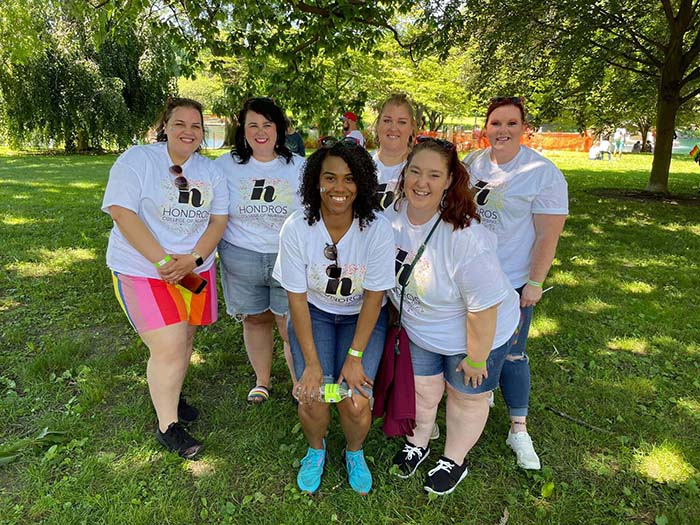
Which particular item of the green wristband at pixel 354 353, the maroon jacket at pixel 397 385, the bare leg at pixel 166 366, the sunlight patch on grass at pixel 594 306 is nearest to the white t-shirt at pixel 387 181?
the maroon jacket at pixel 397 385

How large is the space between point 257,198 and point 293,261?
0.69 meters

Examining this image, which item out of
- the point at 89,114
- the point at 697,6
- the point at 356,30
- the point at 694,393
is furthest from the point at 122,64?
the point at 694,393

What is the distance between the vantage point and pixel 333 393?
2.46 metres

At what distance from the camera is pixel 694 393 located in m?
3.52

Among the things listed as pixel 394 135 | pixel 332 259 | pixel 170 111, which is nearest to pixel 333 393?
A: pixel 332 259

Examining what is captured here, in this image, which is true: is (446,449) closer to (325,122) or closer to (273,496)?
(273,496)

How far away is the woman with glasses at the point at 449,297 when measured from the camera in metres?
2.26

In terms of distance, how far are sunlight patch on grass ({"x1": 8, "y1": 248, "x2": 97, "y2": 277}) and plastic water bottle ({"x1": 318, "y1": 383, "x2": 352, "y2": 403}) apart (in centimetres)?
467

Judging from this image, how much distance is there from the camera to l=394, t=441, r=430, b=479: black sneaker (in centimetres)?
274

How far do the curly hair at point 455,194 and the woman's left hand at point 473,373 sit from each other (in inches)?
26.7

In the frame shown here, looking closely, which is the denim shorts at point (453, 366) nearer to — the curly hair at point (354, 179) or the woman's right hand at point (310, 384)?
the woman's right hand at point (310, 384)

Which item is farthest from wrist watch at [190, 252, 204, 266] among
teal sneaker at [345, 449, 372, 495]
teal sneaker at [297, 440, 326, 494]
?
teal sneaker at [345, 449, 372, 495]

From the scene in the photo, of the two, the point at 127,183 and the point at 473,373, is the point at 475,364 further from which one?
the point at 127,183

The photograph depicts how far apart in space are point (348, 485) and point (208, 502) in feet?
2.40
